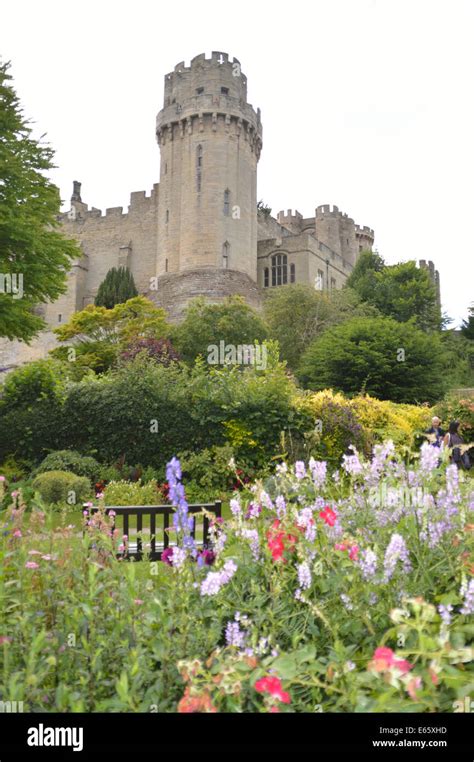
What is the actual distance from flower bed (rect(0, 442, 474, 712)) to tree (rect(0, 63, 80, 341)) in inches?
505

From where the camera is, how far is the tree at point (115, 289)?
159 feet

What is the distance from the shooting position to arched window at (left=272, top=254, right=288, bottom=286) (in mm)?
51062

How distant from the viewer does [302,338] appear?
36.1 meters

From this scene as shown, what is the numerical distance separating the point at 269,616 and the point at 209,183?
4689 cm

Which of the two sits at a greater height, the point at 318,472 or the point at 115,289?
the point at 115,289

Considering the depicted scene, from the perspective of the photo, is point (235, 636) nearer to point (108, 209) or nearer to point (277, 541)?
point (277, 541)

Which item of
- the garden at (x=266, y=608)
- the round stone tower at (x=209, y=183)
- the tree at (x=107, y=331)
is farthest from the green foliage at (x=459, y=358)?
the garden at (x=266, y=608)

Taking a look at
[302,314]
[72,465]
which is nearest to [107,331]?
[302,314]

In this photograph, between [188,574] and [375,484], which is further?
[375,484]

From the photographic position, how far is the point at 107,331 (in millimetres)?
35531
